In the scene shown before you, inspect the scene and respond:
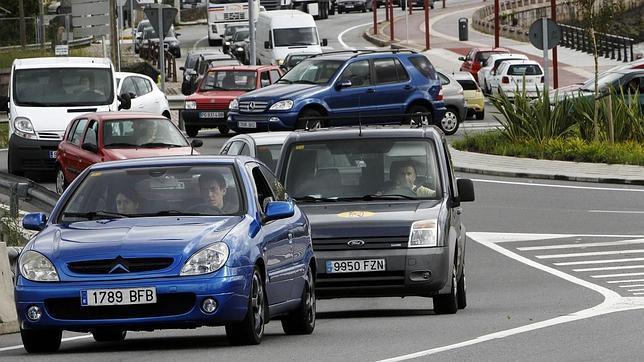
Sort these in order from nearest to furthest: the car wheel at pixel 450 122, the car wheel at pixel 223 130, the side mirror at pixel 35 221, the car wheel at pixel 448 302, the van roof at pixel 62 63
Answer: the side mirror at pixel 35 221 < the car wheel at pixel 448 302 < the van roof at pixel 62 63 < the car wheel at pixel 223 130 < the car wheel at pixel 450 122

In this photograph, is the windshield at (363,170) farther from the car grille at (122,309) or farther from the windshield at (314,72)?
the windshield at (314,72)

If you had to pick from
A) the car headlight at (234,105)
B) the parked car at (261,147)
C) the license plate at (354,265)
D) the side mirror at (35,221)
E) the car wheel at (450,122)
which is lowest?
the car wheel at (450,122)

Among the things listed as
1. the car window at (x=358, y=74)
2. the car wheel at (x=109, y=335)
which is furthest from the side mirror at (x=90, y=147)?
the car wheel at (x=109, y=335)

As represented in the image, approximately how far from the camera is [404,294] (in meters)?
15.8

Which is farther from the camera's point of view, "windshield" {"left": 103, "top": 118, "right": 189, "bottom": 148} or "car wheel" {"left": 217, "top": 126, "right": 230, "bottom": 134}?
"car wheel" {"left": 217, "top": 126, "right": 230, "bottom": 134}

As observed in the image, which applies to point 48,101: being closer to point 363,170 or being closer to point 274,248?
point 363,170

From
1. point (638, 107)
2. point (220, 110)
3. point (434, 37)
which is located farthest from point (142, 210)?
point (434, 37)

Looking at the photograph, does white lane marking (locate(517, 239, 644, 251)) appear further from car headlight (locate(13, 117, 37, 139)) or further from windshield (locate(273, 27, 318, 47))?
windshield (locate(273, 27, 318, 47))

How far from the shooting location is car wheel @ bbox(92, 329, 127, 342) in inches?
513

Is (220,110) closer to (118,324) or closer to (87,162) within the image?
(87,162)

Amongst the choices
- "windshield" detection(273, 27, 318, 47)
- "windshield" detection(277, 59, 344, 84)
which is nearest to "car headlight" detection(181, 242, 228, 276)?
"windshield" detection(277, 59, 344, 84)

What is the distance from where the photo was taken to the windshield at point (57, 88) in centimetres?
3316

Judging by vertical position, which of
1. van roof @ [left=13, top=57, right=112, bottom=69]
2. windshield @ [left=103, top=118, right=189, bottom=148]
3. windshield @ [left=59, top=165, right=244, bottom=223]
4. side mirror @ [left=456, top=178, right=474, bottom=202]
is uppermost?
windshield @ [left=59, top=165, right=244, bottom=223]

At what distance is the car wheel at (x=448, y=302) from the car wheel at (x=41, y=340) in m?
4.38
